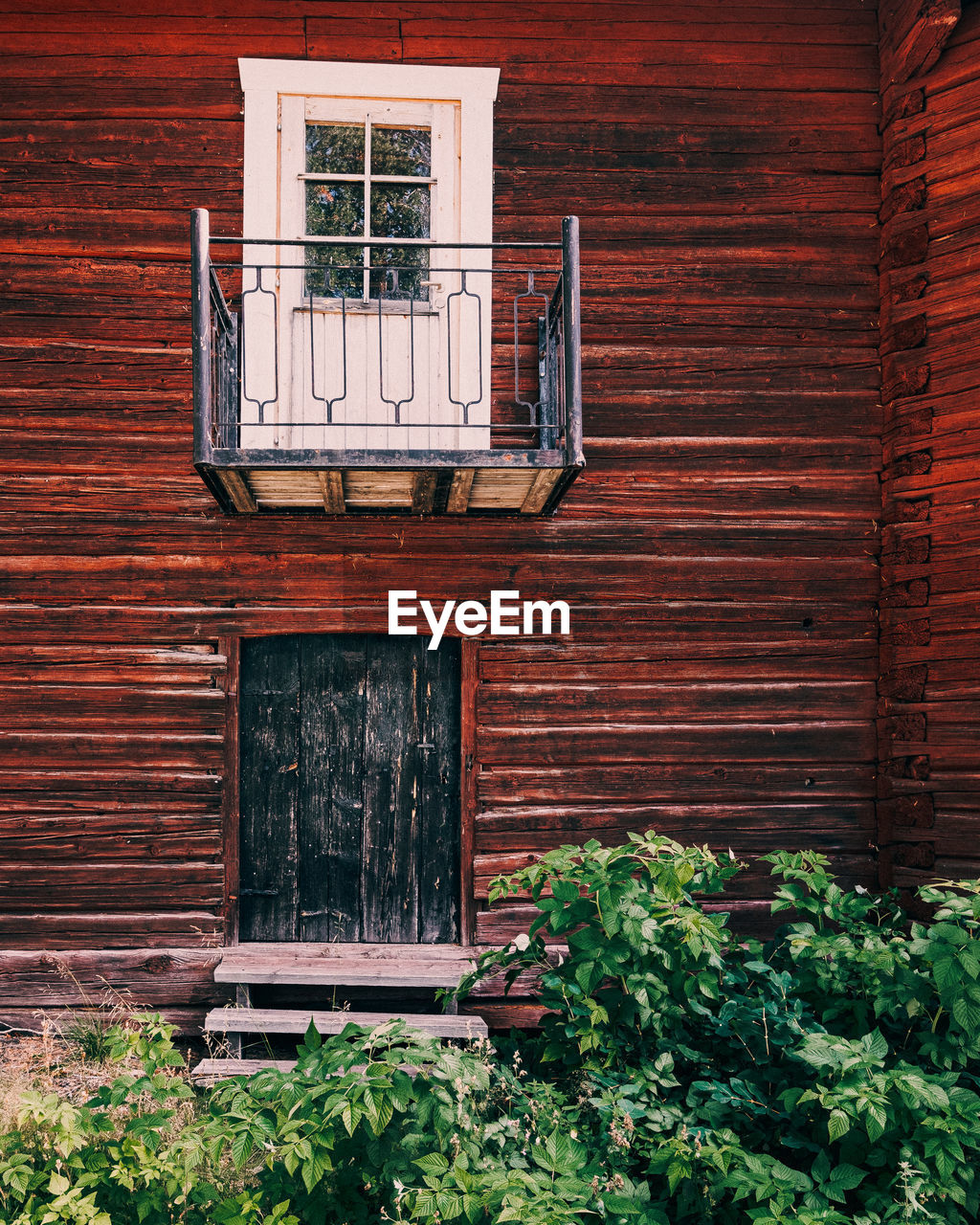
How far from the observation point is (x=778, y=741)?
17.1ft

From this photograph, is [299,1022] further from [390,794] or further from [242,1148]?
[242,1148]

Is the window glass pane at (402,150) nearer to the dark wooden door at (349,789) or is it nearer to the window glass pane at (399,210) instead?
the window glass pane at (399,210)

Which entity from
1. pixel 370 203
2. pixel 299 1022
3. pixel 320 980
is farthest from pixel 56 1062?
pixel 370 203

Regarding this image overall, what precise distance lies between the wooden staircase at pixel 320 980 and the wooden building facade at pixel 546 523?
174 mm

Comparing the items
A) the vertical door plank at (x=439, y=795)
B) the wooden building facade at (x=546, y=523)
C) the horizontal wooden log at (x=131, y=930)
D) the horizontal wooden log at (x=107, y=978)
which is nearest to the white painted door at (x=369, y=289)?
the wooden building facade at (x=546, y=523)

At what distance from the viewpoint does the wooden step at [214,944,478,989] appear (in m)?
4.55

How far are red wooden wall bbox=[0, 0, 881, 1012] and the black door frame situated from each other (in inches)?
2.0

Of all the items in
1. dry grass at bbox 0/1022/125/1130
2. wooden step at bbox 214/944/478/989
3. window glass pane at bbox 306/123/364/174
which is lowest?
dry grass at bbox 0/1022/125/1130

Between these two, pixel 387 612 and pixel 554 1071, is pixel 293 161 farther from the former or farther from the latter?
pixel 554 1071

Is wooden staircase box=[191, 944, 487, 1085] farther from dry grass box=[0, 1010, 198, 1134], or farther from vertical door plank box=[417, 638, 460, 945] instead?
dry grass box=[0, 1010, 198, 1134]

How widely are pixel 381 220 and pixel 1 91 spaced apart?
2400mm

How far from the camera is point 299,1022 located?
14.4ft

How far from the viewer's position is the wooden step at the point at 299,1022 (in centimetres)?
439

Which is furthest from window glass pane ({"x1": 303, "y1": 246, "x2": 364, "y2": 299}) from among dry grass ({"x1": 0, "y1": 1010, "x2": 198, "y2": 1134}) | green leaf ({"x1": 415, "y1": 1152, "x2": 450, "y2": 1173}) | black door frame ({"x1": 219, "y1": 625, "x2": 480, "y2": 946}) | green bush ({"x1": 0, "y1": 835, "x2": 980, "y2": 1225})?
green leaf ({"x1": 415, "y1": 1152, "x2": 450, "y2": 1173})
